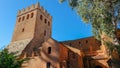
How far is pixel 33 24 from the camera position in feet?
117

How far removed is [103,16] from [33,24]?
2288 cm

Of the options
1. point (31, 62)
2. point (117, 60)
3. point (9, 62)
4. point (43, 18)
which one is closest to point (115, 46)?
point (117, 60)

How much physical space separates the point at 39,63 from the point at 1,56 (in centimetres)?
1104

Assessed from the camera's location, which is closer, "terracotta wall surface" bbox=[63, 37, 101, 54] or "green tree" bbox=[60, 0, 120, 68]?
"green tree" bbox=[60, 0, 120, 68]

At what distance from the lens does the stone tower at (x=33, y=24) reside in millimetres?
35188

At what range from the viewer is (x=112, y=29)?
14477 mm

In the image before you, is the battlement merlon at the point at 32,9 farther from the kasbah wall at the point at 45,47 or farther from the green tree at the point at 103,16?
the green tree at the point at 103,16

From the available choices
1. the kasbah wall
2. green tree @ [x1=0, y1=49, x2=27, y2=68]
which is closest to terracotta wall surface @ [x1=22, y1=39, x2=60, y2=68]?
the kasbah wall

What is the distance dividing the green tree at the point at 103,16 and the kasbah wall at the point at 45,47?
5.98 meters

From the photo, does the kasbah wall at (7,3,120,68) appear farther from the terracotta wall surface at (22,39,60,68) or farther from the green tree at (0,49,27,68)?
the green tree at (0,49,27,68)

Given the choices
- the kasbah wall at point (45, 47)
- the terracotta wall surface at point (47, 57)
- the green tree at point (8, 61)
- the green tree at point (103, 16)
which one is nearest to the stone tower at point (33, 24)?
the kasbah wall at point (45, 47)

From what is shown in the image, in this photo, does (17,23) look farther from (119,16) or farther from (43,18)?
(119,16)

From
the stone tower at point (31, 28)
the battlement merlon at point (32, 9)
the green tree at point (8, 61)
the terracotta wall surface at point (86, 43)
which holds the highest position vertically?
the battlement merlon at point (32, 9)

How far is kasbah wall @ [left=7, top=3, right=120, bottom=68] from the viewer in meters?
21.4
